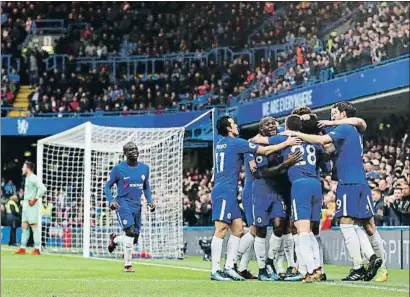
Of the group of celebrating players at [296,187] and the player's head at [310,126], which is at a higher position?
the player's head at [310,126]

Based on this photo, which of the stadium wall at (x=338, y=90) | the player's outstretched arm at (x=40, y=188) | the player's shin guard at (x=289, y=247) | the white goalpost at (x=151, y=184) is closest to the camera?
the player's shin guard at (x=289, y=247)

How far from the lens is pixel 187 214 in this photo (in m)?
24.0

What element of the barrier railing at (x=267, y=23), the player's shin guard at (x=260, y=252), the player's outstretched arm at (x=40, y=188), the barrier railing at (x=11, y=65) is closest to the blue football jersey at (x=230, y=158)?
the player's shin guard at (x=260, y=252)

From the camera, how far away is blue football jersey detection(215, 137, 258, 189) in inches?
392

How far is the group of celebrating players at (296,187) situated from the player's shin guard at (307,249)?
25 mm

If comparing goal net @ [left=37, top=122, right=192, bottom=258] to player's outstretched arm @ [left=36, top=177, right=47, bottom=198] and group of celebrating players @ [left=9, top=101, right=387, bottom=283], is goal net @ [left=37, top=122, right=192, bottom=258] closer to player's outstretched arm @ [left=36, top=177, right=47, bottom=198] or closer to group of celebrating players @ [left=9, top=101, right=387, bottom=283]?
player's outstretched arm @ [left=36, top=177, right=47, bottom=198]

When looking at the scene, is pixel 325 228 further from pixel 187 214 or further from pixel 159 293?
pixel 159 293

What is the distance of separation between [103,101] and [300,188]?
2439 cm

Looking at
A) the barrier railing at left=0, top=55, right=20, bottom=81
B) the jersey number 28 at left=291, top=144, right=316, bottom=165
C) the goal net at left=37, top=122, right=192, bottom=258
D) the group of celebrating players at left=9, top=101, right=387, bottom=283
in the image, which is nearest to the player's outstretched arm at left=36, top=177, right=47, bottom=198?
the goal net at left=37, top=122, right=192, bottom=258

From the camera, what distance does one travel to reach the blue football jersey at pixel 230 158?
392 inches

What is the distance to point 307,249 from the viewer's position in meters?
9.23

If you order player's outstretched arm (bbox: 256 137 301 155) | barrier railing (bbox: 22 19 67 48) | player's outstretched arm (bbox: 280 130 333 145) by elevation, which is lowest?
player's outstretched arm (bbox: 256 137 301 155)

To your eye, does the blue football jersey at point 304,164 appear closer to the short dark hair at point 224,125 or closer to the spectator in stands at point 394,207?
the short dark hair at point 224,125

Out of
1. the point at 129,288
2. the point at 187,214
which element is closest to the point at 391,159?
the point at 187,214
